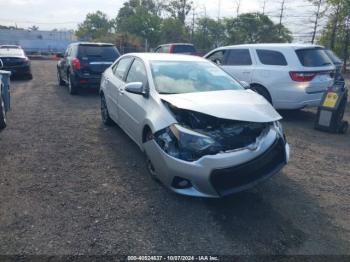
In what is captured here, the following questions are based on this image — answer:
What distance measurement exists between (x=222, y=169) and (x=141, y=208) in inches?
40.4

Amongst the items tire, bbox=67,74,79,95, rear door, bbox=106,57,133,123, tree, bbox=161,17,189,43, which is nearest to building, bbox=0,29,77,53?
tree, bbox=161,17,189,43

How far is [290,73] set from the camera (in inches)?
305

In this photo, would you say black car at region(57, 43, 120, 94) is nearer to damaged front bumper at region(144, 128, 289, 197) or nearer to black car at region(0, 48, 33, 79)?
black car at region(0, 48, 33, 79)

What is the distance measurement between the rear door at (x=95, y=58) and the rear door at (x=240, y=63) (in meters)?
3.72

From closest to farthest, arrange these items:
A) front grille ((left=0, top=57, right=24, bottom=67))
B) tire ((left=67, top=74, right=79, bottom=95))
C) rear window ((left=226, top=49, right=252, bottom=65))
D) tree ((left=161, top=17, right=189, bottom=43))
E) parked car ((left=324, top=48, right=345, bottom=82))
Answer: parked car ((left=324, top=48, right=345, bottom=82)) → rear window ((left=226, top=49, right=252, bottom=65)) → tire ((left=67, top=74, right=79, bottom=95)) → front grille ((left=0, top=57, right=24, bottom=67)) → tree ((left=161, top=17, right=189, bottom=43))

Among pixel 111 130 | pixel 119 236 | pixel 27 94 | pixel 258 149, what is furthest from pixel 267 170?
pixel 27 94

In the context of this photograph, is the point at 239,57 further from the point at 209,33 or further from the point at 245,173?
the point at 209,33

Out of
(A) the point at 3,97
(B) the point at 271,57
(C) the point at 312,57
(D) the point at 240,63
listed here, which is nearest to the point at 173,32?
(D) the point at 240,63

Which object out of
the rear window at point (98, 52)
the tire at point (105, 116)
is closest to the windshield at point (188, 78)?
the tire at point (105, 116)

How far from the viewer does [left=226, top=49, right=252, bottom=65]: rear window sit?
885cm

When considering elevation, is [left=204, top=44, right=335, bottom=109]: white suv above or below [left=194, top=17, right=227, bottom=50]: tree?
below

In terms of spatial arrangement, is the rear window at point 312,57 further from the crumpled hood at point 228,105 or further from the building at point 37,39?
the building at point 37,39

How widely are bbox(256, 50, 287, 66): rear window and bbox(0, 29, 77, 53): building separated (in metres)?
44.5

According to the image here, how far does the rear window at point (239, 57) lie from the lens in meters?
8.85
